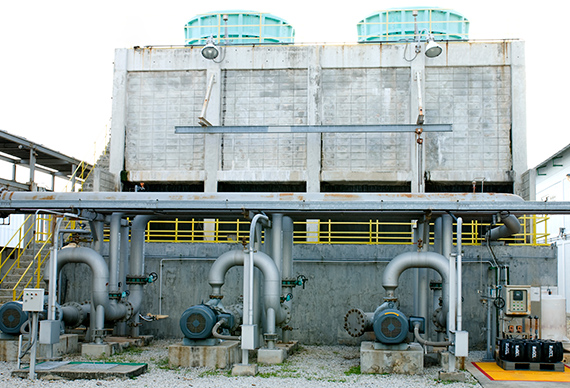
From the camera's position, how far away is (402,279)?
17.3 metres

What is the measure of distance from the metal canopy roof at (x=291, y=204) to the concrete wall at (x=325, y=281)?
120 inches

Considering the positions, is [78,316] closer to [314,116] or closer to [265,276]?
[265,276]

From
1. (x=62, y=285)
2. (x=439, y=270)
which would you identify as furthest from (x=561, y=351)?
(x=62, y=285)

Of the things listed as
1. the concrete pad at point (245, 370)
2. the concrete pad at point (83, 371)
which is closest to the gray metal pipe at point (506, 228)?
the concrete pad at point (245, 370)

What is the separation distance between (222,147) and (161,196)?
28.7 feet

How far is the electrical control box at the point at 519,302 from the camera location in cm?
1434

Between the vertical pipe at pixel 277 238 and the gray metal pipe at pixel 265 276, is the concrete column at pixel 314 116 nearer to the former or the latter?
the vertical pipe at pixel 277 238

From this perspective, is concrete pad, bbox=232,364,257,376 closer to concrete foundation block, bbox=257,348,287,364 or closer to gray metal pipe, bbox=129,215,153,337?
concrete foundation block, bbox=257,348,287,364

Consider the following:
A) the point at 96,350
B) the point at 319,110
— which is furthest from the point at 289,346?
the point at 319,110

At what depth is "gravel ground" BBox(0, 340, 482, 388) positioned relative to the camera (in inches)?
461

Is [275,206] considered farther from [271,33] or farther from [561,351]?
[271,33]

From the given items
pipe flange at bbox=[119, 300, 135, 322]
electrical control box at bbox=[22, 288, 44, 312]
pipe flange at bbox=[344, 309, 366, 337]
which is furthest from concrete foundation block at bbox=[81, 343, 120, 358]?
pipe flange at bbox=[344, 309, 366, 337]

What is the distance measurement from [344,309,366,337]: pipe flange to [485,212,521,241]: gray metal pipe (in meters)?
4.04

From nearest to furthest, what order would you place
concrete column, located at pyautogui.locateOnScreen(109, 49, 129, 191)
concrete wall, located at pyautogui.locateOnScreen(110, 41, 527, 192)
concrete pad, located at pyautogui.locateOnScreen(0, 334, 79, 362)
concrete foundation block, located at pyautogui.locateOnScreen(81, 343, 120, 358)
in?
1. concrete pad, located at pyautogui.locateOnScreen(0, 334, 79, 362)
2. concrete foundation block, located at pyautogui.locateOnScreen(81, 343, 120, 358)
3. concrete wall, located at pyautogui.locateOnScreen(110, 41, 527, 192)
4. concrete column, located at pyautogui.locateOnScreen(109, 49, 129, 191)
